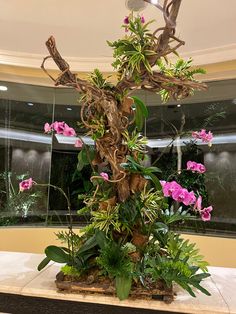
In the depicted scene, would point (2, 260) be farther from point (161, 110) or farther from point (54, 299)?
point (161, 110)

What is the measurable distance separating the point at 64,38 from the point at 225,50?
5.33 ft

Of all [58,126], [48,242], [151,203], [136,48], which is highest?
[136,48]

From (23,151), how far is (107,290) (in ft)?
9.40

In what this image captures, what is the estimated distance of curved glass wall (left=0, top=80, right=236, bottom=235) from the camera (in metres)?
3.18

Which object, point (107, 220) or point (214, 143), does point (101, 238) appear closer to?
point (107, 220)

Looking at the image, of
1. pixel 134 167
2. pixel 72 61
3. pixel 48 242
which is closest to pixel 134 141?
pixel 134 167

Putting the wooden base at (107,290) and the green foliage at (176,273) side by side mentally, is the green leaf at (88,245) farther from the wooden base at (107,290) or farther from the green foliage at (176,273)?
the green foliage at (176,273)

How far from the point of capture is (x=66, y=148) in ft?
12.2

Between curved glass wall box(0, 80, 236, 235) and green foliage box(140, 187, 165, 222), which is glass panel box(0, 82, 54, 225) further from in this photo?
green foliage box(140, 187, 165, 222)

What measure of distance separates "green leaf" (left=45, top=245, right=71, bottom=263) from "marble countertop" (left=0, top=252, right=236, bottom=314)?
0.33ft

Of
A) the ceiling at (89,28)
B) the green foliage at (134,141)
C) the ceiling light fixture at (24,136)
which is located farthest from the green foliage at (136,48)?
the ceiling light fixture at (24,136)

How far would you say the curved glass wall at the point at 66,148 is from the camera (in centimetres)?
318

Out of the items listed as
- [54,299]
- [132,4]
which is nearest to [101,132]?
[54,299]

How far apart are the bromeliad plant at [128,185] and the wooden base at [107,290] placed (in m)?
0.02
